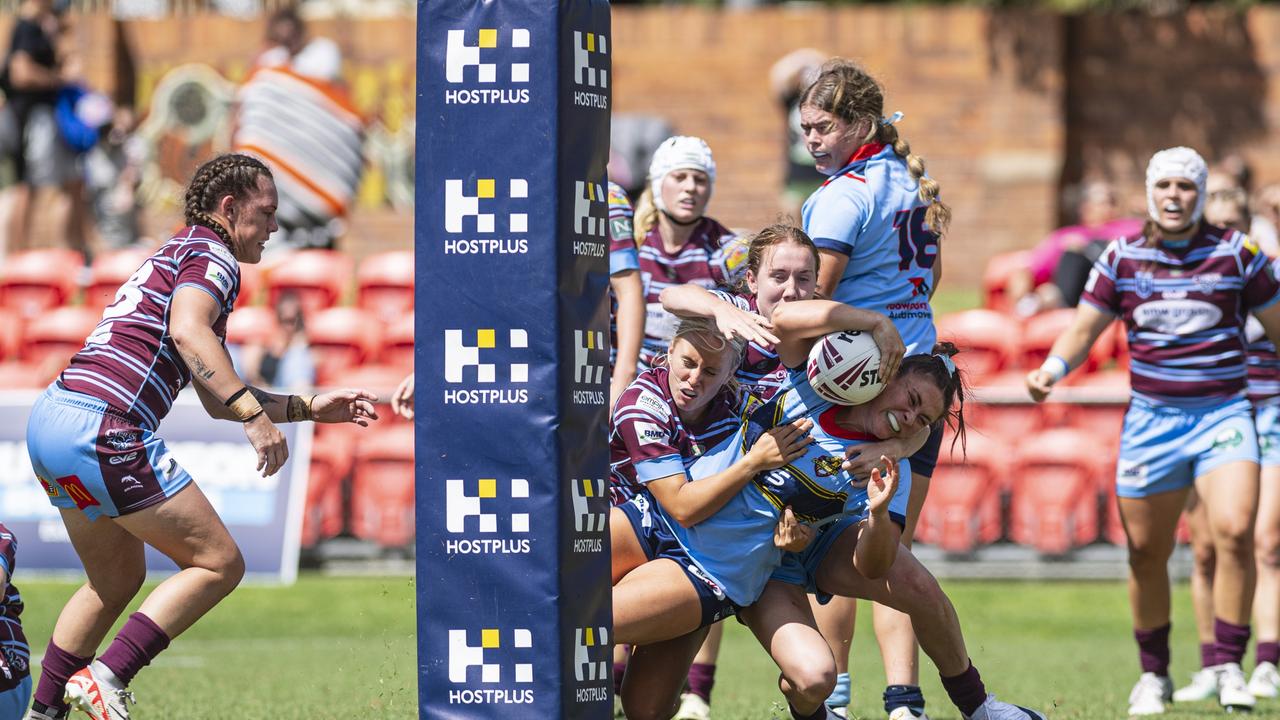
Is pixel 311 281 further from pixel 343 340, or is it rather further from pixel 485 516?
pixel 485 516

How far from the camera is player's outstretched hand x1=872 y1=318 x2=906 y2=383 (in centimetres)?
543

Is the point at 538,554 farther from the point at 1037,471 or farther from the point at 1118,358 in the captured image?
the point at 1118,358

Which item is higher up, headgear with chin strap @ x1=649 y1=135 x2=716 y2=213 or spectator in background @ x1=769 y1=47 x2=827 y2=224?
spectator in background @ x1=769 y1=47 x2=827 y2=224

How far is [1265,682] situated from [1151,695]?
86 centimetres

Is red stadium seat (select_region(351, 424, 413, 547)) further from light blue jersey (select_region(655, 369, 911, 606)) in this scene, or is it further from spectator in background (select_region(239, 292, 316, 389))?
light blue jersey (select_region(655, 369, 911, 606))

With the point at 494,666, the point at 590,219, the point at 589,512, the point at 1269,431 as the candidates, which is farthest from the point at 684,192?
the point at 1269,431

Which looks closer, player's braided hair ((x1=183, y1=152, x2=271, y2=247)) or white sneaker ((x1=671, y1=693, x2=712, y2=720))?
player's braided hair ((x1=183, y1=152, x2=271, y2=247))

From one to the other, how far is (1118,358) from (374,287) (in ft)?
19.4

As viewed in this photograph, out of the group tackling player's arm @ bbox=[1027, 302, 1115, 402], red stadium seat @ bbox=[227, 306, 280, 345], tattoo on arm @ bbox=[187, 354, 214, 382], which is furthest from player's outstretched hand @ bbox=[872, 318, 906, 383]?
red stadium seat @ bbox=[227, 306, 280, 345]

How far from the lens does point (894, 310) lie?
618 centimetres

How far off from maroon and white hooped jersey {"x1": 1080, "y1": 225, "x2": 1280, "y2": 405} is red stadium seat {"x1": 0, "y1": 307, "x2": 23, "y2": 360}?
9.29 meters

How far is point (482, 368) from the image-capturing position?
203 inches

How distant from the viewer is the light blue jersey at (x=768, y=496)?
5.63 m

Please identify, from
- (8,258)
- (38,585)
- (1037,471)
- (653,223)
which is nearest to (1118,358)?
(1037,471)
